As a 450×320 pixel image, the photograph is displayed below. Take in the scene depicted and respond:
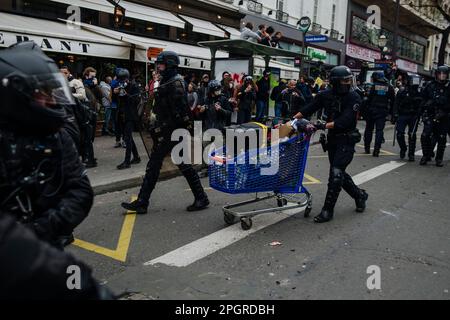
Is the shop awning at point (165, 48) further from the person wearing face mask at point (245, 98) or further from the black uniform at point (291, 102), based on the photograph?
the black uniform at point (291, 102)

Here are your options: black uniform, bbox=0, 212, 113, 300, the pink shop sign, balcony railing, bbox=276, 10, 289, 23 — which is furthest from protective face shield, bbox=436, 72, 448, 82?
the pink shop sign

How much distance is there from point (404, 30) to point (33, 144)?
155 ft

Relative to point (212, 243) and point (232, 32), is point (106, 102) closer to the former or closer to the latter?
point (212, 243)

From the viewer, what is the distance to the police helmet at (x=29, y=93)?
1.91 metres

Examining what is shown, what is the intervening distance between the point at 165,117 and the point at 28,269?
4500 mm

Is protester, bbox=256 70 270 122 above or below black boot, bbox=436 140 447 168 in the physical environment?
above

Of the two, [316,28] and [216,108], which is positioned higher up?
[316,28]

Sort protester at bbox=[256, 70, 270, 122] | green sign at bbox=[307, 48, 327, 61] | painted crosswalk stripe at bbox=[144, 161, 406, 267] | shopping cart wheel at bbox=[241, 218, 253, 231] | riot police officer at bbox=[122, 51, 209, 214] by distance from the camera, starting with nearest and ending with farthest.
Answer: painted crosswalk stripe at bbox=[144, 161, 406, 267] < shopping cart wheel at bbox=[241, 218, 253, 231] < riot police officer at bbox=[122, 51, 209, 214] < protester at bbox=[256, 70, 270, 122] < green sign at bbox=[307, 48, 327, 61]

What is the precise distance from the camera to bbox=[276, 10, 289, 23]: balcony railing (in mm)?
24739

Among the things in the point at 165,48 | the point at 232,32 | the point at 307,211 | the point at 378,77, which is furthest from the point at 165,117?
the point at 232,32

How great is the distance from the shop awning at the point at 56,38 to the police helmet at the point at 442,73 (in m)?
7.75

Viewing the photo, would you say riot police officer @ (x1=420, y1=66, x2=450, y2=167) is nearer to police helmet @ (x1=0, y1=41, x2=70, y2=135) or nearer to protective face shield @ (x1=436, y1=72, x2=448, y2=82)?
protective face shield @ (x1=436, y1=72, x2=448, y2=82)

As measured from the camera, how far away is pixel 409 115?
32.2ft

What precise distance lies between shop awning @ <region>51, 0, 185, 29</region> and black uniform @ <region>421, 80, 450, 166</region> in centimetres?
1016
